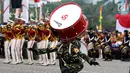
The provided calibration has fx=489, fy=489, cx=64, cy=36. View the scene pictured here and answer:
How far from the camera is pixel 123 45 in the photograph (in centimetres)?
2347

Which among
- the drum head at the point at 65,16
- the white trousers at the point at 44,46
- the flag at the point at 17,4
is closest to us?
the drum head at the point at 65,16

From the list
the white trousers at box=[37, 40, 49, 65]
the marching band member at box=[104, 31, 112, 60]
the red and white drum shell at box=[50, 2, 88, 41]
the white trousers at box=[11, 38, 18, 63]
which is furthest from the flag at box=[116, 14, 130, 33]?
the red and white drum shell at box=[50, 2, 88, 41]

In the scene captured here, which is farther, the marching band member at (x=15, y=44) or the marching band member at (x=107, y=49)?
the marching band member at (x=107, y=49)

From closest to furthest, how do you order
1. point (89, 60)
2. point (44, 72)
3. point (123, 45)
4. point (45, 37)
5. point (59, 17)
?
point (89, 60)
point (59, 17)
point (44, 72)
point (45, 37)
point (123, 45)

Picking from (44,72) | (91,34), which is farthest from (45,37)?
(91,34)

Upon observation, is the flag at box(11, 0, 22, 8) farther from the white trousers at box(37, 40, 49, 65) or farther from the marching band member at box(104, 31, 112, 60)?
the white trousers at box(37, 40, 49, 65)

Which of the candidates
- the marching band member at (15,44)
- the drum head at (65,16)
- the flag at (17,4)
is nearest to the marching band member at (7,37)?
the marching band member at (15,44)

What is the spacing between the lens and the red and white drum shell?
906 cm

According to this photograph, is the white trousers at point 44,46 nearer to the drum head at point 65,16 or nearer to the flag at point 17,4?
the drum head at point 65,16

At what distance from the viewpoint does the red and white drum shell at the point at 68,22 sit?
906 centimetres

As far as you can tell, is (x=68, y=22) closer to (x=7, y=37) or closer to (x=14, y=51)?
(x=7, y=37)

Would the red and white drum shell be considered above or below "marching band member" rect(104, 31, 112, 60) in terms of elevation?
above

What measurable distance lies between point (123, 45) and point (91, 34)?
1650mm

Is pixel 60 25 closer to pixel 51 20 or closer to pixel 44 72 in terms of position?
pixel 51 20
